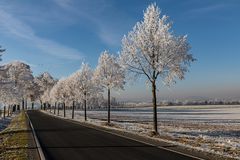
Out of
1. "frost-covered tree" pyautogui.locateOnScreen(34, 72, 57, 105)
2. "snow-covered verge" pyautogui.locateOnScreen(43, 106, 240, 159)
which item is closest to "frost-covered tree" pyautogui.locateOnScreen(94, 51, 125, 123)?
"snow-covered verge" pyautogui.locateOnScreen(43, 106, 240, 159)

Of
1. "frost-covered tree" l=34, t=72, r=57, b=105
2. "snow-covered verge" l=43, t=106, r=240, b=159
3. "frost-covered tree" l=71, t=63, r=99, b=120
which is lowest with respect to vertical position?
"snow-covered verge" l=43, t=106, r=240, b=159

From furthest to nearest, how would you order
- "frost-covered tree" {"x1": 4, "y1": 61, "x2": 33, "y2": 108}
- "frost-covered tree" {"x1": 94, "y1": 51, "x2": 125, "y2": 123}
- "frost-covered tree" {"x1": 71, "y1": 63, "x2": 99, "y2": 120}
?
"frost-covered tree" {"x1": 4, "y1": 61, "x2": 33, "y2": 108} < "frost-covered tree" {"x1": 71, "y1": 63, "x2": 99, "y2": 120} < "frost-covered tree" {"x1": 94, "y1": 51, "x2": 125, "y2": 123}

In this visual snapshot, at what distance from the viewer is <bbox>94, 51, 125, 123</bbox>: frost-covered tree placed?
145 feet

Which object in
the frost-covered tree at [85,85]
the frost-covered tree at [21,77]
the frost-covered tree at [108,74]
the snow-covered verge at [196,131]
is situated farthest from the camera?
the frost-covered tree at [21,77]

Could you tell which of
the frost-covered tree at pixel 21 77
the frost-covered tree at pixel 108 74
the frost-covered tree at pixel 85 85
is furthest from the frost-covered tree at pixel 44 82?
the frost-covered tree at pixel 108 74

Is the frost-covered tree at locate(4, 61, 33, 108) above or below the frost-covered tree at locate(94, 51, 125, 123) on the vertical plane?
above

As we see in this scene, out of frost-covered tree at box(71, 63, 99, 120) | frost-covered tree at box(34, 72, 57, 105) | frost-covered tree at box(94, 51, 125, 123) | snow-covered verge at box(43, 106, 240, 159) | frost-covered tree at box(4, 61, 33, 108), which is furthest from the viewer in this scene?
frost-covered tree at box(34, 72, 57, 105)

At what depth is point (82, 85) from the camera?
5638cm

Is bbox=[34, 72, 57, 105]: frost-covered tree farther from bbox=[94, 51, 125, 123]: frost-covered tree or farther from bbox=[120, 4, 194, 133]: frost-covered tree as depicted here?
bbox=[120, 4, 194, 133]: frost-covered tree

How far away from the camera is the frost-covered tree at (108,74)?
44312mm

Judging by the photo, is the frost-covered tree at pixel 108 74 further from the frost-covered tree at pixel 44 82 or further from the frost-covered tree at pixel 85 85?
the frost-covered tree at pixel 44 82

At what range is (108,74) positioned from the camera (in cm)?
4559

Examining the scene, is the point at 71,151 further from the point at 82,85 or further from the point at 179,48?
the point at 82,85

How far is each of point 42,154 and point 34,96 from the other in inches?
4872
